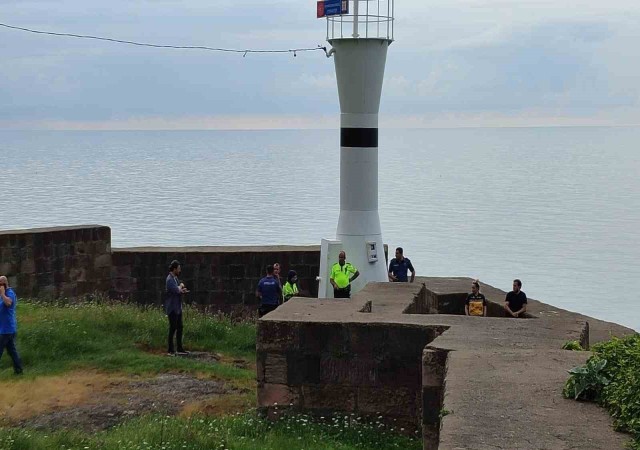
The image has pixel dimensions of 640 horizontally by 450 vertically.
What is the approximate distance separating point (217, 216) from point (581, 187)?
111 ft

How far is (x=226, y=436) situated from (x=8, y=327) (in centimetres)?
390

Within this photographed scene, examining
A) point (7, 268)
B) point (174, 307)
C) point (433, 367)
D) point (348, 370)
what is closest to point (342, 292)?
point (174, 307)

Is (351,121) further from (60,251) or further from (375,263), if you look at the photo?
(60,251)

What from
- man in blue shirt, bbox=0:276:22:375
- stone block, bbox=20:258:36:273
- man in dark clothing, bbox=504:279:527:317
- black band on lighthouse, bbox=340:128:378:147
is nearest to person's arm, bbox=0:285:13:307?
man in blue shirt, bbox=0:276:22:375

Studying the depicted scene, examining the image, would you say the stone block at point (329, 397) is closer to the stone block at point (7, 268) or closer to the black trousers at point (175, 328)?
the black trousers at point (175, 328)

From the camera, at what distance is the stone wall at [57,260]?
51.2 feet

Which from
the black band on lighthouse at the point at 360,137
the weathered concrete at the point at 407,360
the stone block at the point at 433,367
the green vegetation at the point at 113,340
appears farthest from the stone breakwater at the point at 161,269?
the stone block at the point at 433,367

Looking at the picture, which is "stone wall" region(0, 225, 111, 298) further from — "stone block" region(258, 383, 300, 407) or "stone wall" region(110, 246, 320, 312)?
"stone block" region(258, 383, 300, 407)

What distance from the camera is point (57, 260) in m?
16.2

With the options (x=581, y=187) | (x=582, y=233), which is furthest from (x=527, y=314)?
(x=581, y=187)

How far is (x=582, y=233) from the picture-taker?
50.8m

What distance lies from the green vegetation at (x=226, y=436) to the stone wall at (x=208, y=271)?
691 cm

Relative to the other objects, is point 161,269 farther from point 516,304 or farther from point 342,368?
Answer: point 342,368

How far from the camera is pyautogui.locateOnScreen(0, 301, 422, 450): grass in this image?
8828mm
